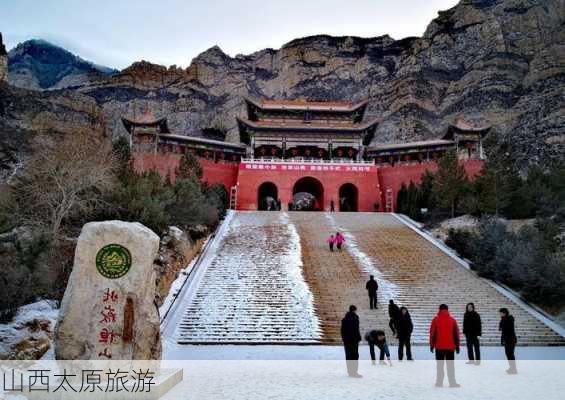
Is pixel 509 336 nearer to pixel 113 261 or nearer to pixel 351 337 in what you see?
pixel 351 337

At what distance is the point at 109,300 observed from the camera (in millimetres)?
5977

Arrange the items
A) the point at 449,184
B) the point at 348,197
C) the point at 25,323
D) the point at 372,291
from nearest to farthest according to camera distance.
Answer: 1. the point at 25,323
2. the point at 372,291
3. the point at 449,184
4. the point at 348,197

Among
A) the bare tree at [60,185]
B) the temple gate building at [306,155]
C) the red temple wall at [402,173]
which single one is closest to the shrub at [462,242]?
the bare tree at [60,185]

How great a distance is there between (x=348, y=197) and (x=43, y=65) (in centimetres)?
7679

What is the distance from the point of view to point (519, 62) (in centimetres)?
5847

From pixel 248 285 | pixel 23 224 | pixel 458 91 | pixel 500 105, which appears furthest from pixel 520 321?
pixel 458 91

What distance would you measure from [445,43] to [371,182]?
143 feet

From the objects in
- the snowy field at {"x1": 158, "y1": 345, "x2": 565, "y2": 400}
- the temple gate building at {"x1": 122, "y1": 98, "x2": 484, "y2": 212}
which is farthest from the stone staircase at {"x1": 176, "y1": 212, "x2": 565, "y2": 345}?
the temple gate building at {"x1": 122, "y1": 98, "x2": 484, "y2": 212}

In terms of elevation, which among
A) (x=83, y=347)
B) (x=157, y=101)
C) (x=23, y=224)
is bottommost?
(x=83, y=347)

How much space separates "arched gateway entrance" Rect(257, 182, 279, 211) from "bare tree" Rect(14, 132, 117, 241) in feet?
55.8

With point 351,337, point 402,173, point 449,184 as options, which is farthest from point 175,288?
point 402,173

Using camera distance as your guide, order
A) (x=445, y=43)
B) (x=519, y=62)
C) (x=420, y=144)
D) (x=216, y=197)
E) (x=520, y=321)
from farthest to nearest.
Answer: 1. (x=445, y=43)
2. (x=519, y=62)
3. (x=420, y=144)
4. (x=216, y=197)
5. (x=520, y=321)

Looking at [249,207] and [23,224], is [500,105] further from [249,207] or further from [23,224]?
[23,224]

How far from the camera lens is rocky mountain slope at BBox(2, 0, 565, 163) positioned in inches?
2106
